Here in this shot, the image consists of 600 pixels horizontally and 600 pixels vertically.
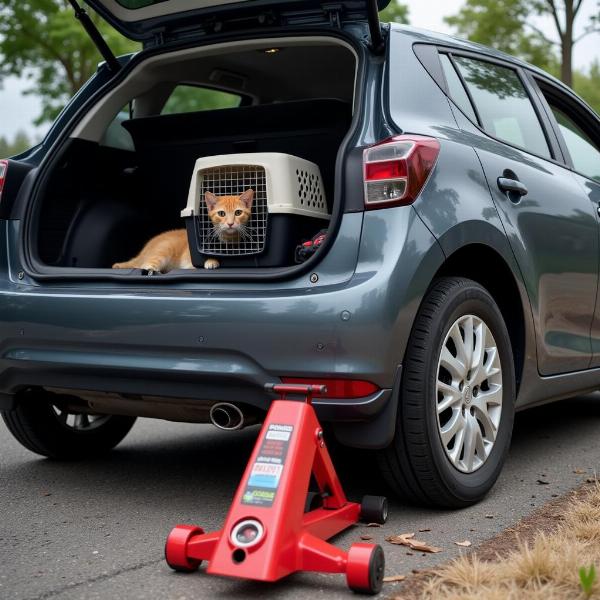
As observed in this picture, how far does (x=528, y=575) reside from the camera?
2371 millimetres

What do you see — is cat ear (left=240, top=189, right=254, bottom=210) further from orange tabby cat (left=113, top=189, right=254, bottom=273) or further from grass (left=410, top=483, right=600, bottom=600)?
grass (left=410, top=483, right=600, bottom=600)

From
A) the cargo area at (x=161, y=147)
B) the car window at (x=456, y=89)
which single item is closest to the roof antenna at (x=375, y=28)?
the cargo area at (x=161, y=147)

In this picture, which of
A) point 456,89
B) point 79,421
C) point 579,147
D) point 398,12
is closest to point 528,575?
point 456,89

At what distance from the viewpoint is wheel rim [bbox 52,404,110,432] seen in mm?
4152

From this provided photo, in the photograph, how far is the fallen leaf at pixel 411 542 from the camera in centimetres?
279

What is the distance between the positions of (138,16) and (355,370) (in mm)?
2050

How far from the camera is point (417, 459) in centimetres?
300

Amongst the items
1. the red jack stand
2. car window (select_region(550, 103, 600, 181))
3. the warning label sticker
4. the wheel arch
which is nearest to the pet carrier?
the wheel arch

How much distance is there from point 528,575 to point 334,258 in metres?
1.18

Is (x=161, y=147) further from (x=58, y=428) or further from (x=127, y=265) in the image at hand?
(x=58, y=428)

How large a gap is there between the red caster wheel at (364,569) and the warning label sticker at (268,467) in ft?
0.92

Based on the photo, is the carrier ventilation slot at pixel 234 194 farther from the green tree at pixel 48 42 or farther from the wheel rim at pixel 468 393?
the green tree at pixel 48 42

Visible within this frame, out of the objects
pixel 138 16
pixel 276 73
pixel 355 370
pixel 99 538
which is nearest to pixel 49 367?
pixel 99 538

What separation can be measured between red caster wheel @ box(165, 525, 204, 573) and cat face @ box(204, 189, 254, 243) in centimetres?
132
